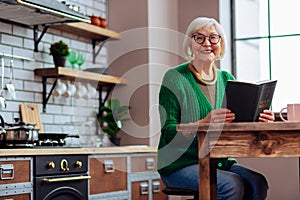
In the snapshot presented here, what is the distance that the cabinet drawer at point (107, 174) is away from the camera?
167 inches

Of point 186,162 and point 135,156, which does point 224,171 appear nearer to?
point 186,162

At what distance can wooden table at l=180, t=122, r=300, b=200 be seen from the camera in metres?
2.59

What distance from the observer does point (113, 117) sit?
17.5ft

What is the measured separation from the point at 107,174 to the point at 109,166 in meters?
0.06

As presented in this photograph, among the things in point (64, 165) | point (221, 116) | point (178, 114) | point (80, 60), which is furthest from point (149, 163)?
point (221, 116)

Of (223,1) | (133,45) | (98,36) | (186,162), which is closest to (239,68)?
(223,1)

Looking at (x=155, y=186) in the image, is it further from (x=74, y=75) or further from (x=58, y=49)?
(x=58, y=49)

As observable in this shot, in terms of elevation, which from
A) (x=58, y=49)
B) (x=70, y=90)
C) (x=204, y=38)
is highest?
(x=58, y=49)

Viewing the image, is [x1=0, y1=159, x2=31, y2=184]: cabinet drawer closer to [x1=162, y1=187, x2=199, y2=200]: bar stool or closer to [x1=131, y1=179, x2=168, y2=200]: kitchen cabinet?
[x1=162, y1=187, x2=199, y2=200]: bar stool

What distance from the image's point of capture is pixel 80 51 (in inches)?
207

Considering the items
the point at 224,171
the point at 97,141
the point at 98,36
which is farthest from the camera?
the point at 98,36

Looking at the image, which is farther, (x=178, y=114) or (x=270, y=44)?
(x=270, y=44)

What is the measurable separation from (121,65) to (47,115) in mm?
1224

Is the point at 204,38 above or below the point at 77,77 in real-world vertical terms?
above
